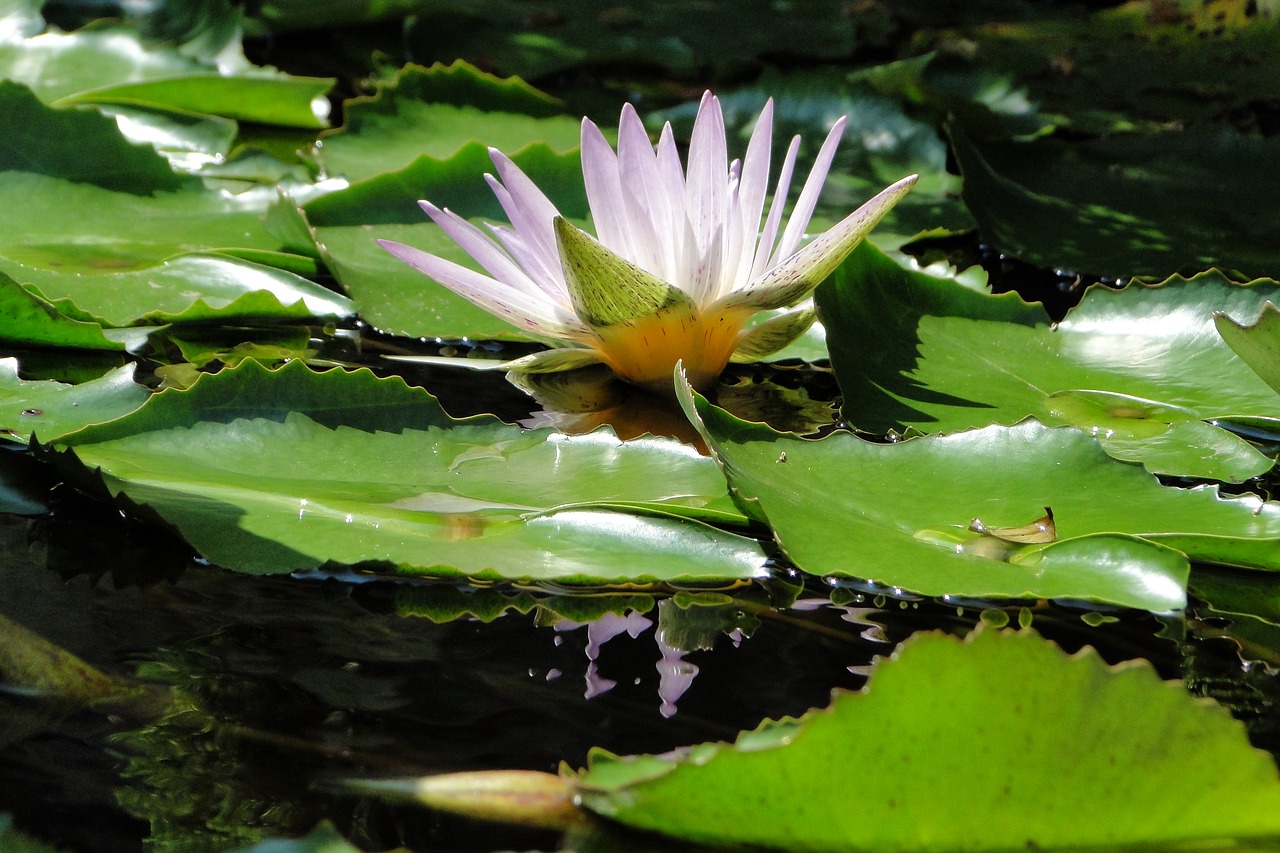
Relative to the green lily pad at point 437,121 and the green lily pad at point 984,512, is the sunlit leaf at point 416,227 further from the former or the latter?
the green lily pad at point 984,512

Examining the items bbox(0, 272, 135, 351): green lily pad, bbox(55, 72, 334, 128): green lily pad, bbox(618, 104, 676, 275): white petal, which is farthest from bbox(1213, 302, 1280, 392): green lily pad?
bbox(55, 72, 334, 128): green lily pad

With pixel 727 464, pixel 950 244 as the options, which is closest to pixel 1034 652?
pixel 727 464

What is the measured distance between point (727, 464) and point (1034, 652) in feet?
1.18

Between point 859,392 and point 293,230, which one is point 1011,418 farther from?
point 293,230

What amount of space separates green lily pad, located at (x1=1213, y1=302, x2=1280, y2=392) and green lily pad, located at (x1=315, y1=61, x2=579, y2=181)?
50.4 inches

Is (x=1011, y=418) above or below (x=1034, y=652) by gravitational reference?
below

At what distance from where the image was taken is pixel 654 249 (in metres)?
1.18

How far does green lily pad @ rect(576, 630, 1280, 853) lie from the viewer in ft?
2.02

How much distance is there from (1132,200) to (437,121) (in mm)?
1199

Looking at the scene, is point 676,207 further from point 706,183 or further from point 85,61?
point 85,61

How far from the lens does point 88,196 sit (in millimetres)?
1655

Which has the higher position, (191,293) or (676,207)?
(676,207)

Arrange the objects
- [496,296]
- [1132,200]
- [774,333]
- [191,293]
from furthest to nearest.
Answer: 1. [1132,200]
2. [191,293]
3. [774,333]
4. [496,296]

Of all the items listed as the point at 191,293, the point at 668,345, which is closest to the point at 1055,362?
A: the point at 668,345
